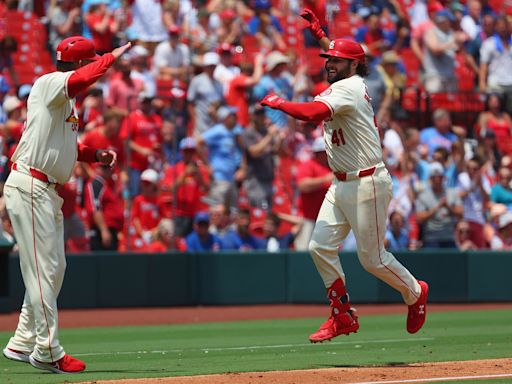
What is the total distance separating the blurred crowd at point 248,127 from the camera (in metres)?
15.6

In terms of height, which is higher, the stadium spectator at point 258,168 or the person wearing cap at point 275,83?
the person wearing cap at point 275,83

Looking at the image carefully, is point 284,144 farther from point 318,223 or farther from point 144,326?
Answer: point 318,223

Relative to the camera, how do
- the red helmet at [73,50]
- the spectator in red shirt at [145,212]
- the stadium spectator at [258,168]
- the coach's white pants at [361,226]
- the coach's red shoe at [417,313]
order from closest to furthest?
the red helmet at [73,50], the coach's white pants at [361,226], the coach's red shoe at [417,313], the spectator in red shirt at [145,212], the stadium spectator at [258,168]

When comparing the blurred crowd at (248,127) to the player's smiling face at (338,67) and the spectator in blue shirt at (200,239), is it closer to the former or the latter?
the spectator in blue shirt at (200,239)

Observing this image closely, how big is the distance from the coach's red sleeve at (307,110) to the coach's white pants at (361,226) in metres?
0.72

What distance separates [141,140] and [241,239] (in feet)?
6.61

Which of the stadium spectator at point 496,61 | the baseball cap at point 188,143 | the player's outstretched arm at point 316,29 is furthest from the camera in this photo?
the stadium spectator at point 496,61

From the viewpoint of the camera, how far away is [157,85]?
57.4ft

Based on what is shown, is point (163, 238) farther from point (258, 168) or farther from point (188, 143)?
point (258, 168)

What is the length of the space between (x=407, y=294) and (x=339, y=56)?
1.99 meters

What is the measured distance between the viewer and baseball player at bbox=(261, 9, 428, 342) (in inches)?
346

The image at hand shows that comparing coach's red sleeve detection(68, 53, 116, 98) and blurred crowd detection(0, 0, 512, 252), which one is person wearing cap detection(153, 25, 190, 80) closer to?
blurred crowd detection(0, 0, 512, 252)

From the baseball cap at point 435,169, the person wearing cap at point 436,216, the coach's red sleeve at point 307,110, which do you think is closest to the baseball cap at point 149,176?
the person wearing cap at point 436,216

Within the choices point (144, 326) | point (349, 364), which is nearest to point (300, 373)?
point (349, 364)
